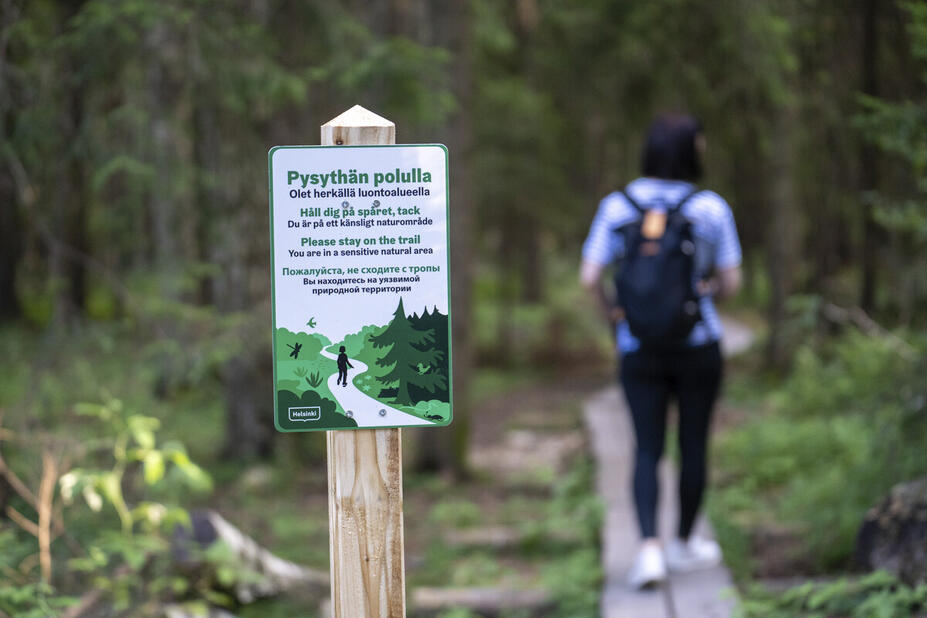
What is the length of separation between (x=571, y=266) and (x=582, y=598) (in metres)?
17.3

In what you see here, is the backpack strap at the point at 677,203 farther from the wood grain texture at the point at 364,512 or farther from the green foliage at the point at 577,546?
the wood grain texture at the point at 364,512

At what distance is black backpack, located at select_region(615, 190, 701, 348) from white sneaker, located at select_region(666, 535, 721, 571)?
1118 millimetres

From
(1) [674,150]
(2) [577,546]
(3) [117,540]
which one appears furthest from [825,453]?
(3) [117,540]

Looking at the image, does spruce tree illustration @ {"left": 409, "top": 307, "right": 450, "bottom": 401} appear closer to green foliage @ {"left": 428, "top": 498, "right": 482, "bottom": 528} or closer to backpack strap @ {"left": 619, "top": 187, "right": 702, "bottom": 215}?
backpack strap @ {"left": 619, "top": 187, "right": 702, "bottom": 215}

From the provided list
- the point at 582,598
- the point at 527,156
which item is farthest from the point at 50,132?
the point at 527,156

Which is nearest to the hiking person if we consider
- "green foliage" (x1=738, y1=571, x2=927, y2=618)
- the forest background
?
"green foliage" (x1=738, y1=571, x2=927, y2=618)

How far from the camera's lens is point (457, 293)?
851cm

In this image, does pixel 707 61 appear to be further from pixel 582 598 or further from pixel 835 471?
pixel 582 598

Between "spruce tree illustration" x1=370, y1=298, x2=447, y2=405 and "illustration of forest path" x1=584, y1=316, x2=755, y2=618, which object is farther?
"illustration of forest path" x1=584, y1=316, x2=755, y2=618

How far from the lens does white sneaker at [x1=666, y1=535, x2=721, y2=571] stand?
4715 mm

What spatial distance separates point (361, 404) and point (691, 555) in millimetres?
2846

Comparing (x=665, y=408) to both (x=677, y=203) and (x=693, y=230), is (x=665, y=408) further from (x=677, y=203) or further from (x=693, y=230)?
(x=677, y=203)

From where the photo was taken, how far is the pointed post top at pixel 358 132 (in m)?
2.47

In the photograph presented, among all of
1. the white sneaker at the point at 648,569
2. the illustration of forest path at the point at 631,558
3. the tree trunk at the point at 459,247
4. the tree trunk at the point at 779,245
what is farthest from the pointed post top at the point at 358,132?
the tree trunk at the point at 779,245
